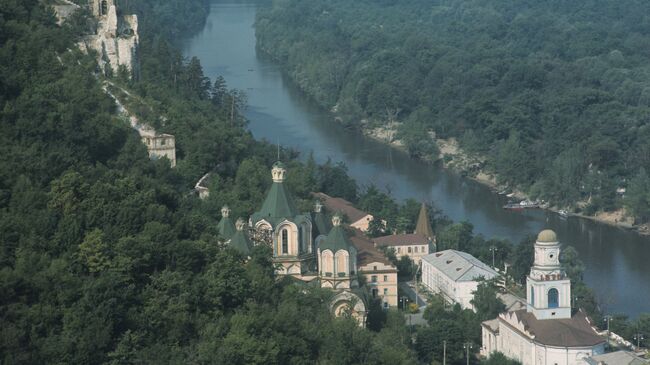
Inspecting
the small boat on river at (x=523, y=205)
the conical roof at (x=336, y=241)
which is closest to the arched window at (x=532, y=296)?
the conical roof at (x=336, y=241)

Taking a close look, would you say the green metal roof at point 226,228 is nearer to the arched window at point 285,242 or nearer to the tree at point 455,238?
the arched window at point 285,242

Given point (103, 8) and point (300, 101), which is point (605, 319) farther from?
point (300, 101)

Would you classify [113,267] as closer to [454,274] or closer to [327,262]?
[327,262]

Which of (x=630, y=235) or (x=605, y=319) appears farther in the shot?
(x=630, y=235)

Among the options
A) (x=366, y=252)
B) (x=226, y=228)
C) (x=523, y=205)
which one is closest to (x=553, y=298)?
(x=366, y=252)

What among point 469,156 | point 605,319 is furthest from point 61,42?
point 469,156

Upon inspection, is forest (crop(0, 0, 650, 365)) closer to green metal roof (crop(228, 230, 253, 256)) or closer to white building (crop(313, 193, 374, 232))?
green metal roof (crop(228, 230, 253, 256))
